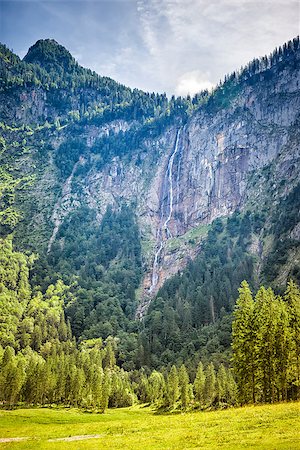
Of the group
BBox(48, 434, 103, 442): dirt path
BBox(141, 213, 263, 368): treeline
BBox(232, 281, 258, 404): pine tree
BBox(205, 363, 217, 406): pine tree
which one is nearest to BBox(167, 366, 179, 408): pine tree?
BBox(205, 363, 217, 406): pine tree

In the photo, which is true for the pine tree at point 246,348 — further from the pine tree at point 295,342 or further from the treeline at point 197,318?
the treeline at point 197,318

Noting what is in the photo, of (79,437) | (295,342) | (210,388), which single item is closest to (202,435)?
(79,437)

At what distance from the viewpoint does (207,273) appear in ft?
643

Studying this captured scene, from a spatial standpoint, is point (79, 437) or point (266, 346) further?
point (266, 346)

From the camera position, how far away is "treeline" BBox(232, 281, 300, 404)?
52.6m

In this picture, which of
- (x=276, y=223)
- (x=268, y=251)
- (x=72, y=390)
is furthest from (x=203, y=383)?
(x=276, y=223)

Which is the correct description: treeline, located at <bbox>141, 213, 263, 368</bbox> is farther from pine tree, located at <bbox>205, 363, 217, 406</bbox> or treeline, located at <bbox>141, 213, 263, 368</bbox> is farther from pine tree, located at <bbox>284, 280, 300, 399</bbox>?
pine tree, located at <bbox>284, 280, 300, 399</bbox>

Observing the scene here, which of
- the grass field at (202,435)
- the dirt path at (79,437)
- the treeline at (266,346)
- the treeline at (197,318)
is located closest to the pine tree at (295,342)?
the treeline at (266,346)

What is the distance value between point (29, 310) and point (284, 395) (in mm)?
149437

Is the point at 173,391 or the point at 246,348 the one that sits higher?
the point at 246,348

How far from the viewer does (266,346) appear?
173 ft

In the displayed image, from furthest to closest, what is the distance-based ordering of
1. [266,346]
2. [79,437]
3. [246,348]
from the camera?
1. [246,348]
2. [266,346]
3. [79,437]

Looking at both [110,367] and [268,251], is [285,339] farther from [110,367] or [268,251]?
[268,251]

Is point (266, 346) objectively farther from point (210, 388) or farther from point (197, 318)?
point (197, 318)
